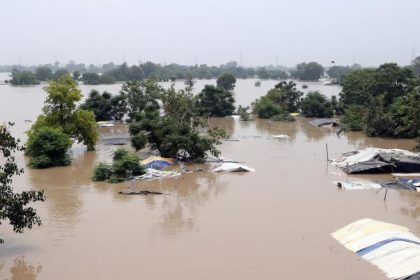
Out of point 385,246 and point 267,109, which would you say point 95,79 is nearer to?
point 267,109

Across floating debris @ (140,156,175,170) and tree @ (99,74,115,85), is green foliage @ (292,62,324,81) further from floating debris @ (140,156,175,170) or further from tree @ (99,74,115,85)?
floating debris @ (140,156,175,170)

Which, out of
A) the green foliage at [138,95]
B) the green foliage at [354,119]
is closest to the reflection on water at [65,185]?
the green foliage at [138,95]

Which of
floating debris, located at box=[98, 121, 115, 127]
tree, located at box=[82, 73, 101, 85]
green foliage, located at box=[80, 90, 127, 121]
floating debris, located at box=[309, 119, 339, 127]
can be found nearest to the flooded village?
floating debris, located at box=[309, 119, 339, 127]

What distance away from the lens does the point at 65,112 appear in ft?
63.6

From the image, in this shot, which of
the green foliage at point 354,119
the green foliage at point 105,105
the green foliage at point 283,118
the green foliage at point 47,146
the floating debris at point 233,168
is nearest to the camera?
the floating debris at point 233,168

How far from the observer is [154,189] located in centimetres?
1460

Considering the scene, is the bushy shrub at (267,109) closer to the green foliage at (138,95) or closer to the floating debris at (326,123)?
the floating debris at (326,123)

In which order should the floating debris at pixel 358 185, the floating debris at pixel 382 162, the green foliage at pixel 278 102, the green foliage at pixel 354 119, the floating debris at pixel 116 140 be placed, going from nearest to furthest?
the floating debris at pixel 358 185 < the floating debris at pixel 382 162 < the floating debris at pixel 116 140 < the green foliage at pixel 354 119 < the green foliage at pixel 278 102

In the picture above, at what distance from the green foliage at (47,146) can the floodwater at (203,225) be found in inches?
19.0

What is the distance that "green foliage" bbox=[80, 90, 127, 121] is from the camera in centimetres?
3178

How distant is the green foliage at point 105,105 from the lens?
3178cm

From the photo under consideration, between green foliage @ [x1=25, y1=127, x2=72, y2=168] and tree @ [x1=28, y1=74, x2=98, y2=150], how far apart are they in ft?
3.54

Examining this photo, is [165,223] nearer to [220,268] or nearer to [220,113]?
[220,268]

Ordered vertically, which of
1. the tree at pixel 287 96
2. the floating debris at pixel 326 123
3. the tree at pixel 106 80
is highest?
the tree at pixel 106 80
